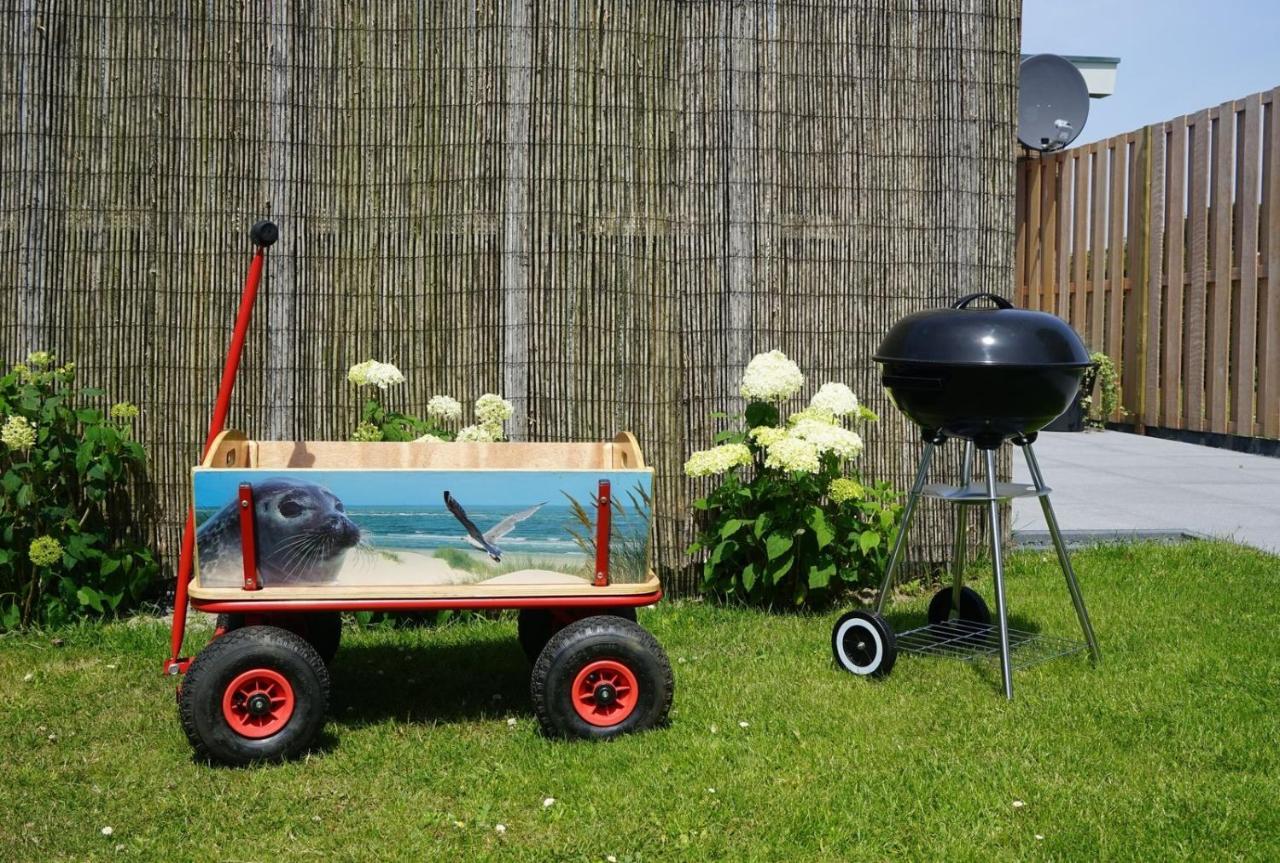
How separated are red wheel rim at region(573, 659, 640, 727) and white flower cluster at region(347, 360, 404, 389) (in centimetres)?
199

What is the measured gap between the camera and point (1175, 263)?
11.5m

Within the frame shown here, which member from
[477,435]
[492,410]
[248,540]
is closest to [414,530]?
[248,540]

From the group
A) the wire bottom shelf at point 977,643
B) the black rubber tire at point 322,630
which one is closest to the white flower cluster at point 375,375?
the black rubber tire at point 322,630

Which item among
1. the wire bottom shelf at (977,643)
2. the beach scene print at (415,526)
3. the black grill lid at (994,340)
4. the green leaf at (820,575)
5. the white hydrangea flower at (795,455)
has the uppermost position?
the black grill lid at (994,340)

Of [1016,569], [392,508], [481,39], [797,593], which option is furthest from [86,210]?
[1016,569]

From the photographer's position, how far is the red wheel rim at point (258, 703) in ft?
12.4

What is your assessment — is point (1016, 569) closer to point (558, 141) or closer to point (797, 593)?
point (797, 593)

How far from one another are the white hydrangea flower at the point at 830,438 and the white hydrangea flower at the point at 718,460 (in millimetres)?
256

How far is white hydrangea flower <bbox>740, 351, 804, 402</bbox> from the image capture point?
557cm

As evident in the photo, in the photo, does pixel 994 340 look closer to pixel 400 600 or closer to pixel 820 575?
pixel 820 575

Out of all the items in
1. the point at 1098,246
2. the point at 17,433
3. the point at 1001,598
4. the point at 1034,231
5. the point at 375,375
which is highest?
the point at 1034,231

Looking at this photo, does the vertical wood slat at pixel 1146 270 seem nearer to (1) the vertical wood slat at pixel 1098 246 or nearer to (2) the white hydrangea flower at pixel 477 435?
(1) the vertical wood slat at pixel 1098 246

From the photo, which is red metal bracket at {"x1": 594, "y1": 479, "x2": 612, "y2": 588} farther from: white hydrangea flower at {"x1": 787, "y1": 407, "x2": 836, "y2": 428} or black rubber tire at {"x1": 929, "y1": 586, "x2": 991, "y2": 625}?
black rubber tire at {"x1": 929, "y1": 586, "x2": 991, "y2": 625}

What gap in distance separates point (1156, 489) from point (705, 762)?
6.03 m
